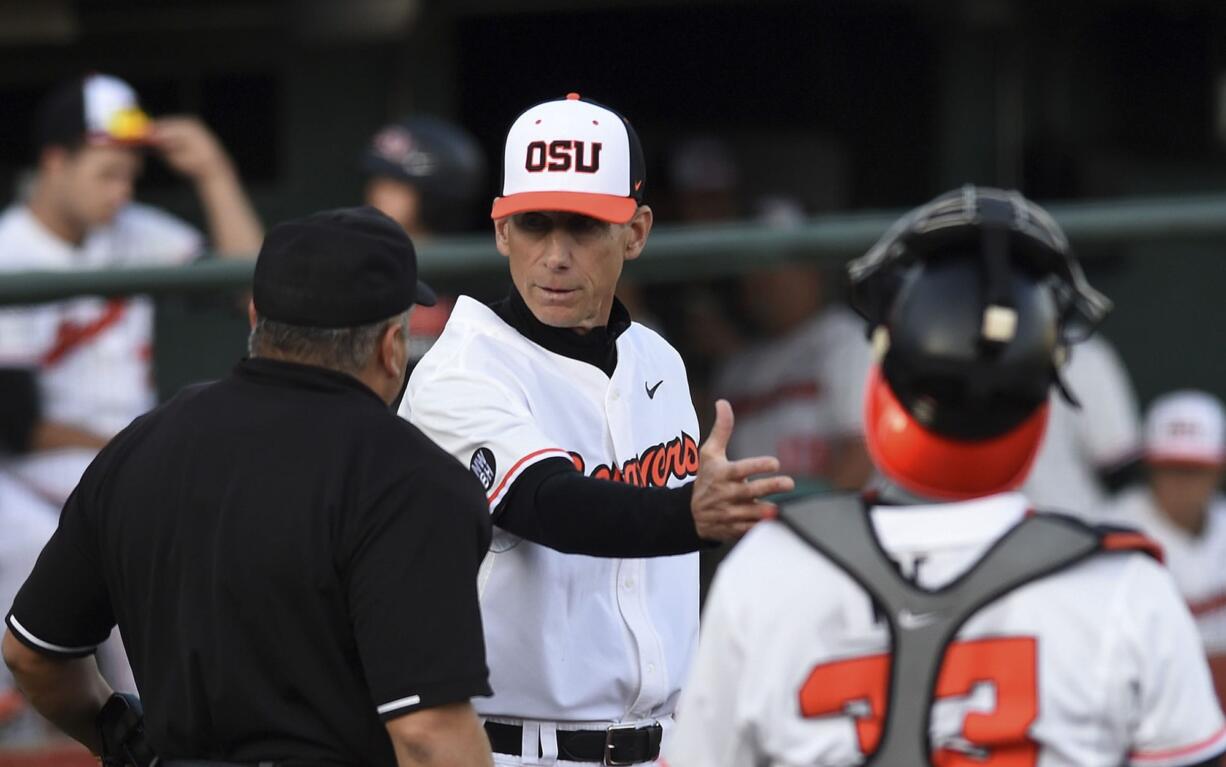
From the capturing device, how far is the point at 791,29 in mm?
8016

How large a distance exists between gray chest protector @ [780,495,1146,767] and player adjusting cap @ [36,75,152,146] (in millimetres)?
4036

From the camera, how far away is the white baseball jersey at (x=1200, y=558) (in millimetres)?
5359

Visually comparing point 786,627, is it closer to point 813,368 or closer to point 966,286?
point 966,286

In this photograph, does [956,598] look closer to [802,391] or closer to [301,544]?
[301,544]

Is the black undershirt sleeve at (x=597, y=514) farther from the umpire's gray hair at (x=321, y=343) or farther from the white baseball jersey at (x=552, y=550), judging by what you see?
the umpire's gray hair at (x=321, y=343)

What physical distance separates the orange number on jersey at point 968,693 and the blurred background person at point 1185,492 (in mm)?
3556

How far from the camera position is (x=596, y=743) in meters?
3.28

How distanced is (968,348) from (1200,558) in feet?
12.2

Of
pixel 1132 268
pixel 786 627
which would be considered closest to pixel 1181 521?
pixel 1132 268

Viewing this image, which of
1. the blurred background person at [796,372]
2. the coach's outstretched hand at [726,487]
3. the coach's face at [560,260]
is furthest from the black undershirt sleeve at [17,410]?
the coach's outstretched hand at [726,487]

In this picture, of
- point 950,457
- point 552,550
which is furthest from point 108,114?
point 950,457

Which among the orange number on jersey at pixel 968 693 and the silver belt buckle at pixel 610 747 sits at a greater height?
the orange number on jersey at pixel 968 693

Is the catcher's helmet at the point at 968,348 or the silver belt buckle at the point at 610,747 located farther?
the silver belt buckle at the point at 610,747

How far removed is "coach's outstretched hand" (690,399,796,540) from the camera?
2.74 metres
